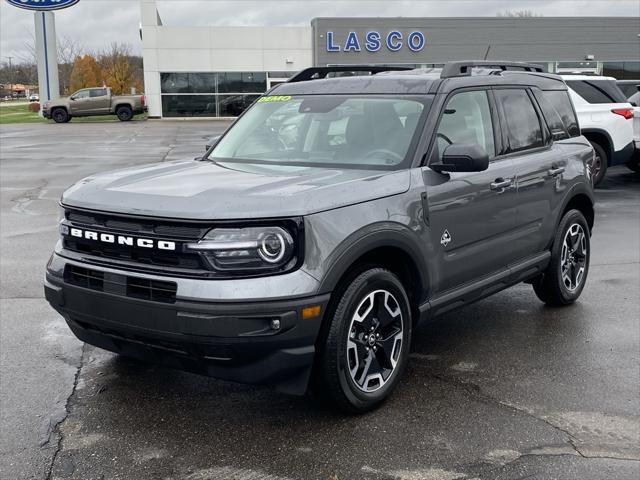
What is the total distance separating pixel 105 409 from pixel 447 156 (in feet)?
8.13

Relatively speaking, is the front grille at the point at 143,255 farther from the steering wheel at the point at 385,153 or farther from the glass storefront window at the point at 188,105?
the glass storefront window at the point at 188,105

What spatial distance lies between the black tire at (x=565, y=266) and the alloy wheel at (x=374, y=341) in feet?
7.31

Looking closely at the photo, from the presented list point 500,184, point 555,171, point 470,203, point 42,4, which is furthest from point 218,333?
point 42,4

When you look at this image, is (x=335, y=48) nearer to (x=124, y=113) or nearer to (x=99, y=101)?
(x=124, y=113)

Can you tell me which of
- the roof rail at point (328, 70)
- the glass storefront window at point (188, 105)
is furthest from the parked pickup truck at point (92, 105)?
the roof rail at point (328, 70)

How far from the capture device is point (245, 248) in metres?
3.39

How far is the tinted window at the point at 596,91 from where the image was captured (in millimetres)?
12562

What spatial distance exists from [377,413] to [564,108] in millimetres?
3509

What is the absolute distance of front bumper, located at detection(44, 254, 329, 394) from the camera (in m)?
3.34

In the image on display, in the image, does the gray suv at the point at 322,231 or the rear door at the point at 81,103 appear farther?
the rear door at the point at 81,103

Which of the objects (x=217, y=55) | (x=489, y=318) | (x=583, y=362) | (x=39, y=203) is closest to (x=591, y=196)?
(x=489, y=318)

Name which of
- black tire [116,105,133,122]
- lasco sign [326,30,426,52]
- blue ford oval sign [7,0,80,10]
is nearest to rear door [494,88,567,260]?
black tire [116,105,133,122]

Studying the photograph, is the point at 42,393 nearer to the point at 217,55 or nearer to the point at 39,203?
the point at 39,203

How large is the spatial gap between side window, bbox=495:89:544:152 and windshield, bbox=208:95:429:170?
3.19 feet
